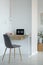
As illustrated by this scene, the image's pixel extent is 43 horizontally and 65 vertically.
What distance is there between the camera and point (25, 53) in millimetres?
6293

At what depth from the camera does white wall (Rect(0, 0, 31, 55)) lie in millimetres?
6066

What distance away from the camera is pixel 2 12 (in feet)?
19.7

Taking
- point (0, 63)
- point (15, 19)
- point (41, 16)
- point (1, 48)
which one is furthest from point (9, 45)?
point (41, 16)

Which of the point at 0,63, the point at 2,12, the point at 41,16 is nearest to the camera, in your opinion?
the point at 0,63

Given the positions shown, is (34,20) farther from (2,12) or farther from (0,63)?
(0,63)

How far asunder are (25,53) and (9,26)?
117cm

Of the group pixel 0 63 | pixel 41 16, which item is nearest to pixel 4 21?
pixel 0 63

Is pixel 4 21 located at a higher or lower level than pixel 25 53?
higher

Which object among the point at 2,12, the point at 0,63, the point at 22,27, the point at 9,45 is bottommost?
the point at 0,63

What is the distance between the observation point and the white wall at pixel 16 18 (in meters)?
6.07

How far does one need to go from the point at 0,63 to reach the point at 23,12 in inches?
88.8

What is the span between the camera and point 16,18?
20.8 feet

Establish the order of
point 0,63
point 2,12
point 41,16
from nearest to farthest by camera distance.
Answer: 1. point 0,63
2. point 2,12
3. point 41,16

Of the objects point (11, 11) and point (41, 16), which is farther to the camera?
point (41, 16)
